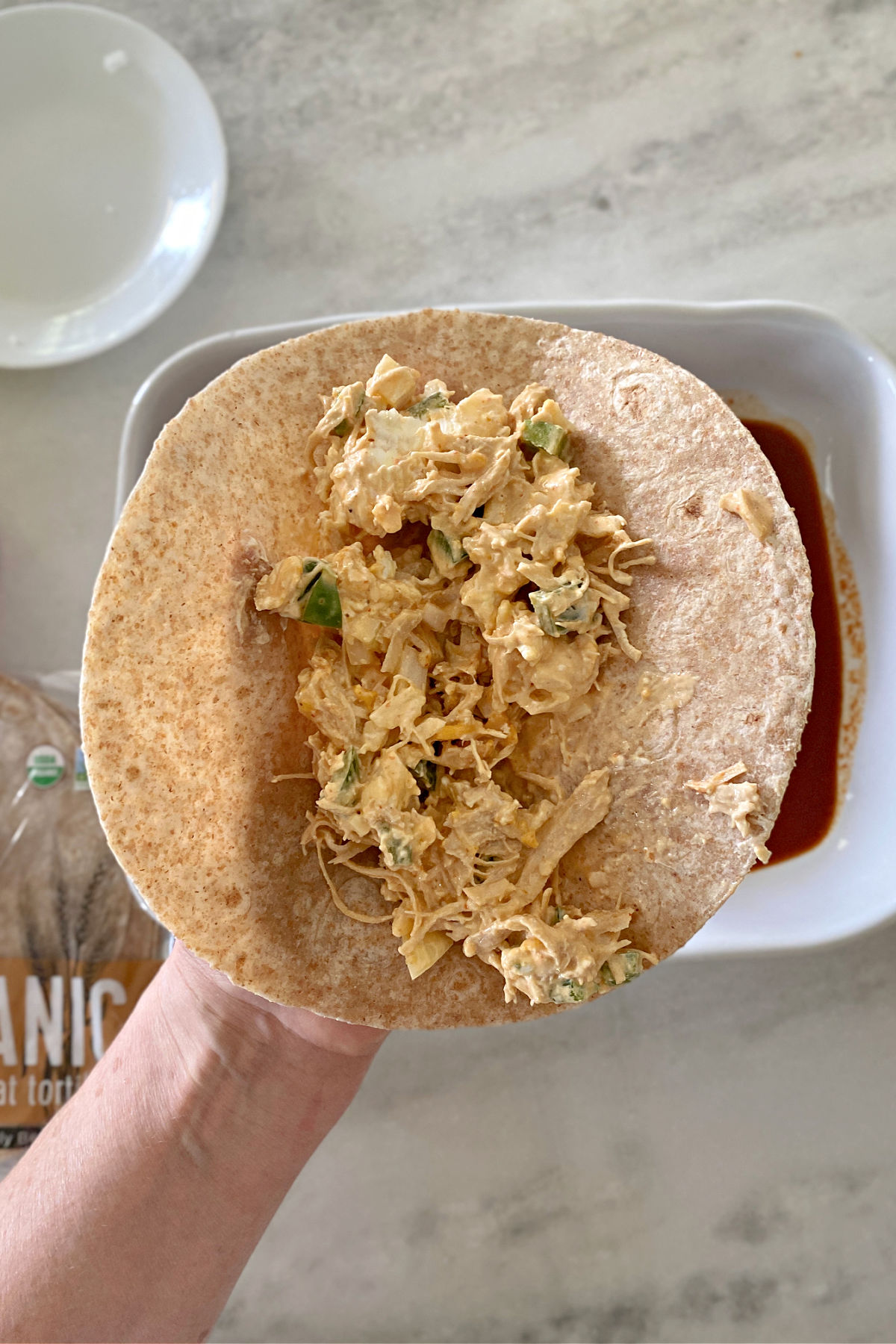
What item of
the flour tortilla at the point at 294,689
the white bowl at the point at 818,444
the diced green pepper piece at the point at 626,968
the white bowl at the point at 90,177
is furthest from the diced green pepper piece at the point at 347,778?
the white bowl at the point at 90,177

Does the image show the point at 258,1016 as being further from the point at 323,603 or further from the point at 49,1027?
the point at 323,603

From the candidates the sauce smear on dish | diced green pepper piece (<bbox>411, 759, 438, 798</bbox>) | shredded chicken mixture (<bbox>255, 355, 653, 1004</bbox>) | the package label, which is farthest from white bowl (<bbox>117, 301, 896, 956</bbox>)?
the package label

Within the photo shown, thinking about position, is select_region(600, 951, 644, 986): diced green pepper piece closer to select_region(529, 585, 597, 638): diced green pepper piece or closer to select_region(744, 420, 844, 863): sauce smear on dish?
select_region(529, 585, 597, 638): diced green pepper piece

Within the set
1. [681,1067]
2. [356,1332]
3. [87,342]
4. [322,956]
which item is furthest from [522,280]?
[356,1332]

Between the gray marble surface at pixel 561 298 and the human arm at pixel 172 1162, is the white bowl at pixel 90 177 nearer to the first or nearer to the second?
the gray marble surface at pixel 561 298

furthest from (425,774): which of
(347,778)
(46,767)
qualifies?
(46,767)

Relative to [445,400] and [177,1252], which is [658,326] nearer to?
[445,400]
